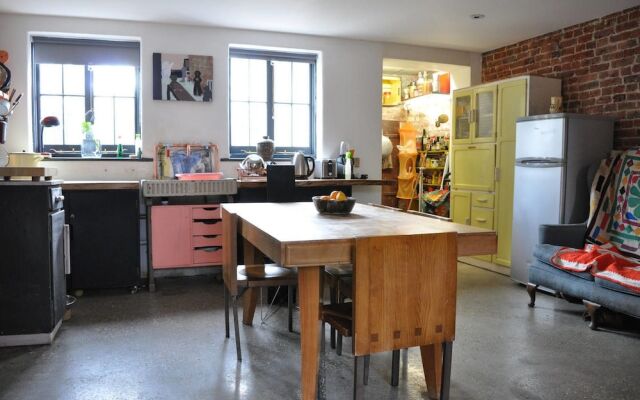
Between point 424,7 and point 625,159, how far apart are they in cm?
212

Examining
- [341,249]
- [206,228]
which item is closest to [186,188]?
[206,228]

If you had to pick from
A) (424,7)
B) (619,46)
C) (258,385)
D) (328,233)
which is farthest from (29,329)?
(619,46)

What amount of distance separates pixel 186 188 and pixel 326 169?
5.23ft

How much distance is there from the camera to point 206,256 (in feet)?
15.5

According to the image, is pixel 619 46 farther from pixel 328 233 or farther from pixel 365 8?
pixel 328 233

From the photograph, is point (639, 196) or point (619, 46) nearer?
point (639, 196)

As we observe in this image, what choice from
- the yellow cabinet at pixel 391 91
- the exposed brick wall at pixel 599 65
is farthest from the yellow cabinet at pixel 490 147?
the yellow cabinet at pixel 391 91

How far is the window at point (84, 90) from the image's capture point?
16.3ft

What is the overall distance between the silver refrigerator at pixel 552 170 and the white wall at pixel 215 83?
1.72m

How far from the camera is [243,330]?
11.3ft

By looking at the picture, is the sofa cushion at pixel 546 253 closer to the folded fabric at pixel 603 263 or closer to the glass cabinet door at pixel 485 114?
the folded fabric at pixel 603 263

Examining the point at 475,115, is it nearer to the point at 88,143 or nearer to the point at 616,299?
the point at 616,299

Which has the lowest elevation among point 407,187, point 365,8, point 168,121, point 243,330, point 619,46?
point 243,330

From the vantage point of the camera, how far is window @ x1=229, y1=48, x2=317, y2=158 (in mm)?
5543
